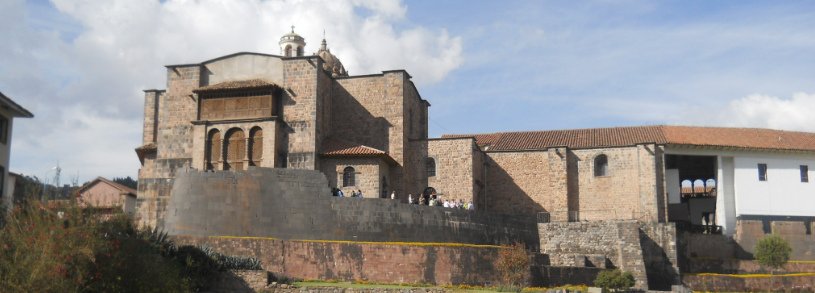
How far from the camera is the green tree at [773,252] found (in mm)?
35375

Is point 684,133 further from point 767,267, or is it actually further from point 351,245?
point 351,245

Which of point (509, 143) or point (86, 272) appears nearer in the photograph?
point (86, 272)

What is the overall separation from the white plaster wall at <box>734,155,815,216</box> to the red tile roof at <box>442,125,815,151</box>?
3.02 ft

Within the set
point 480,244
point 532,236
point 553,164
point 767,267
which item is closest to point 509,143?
point 553,164

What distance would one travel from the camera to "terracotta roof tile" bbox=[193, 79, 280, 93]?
34.4 meters

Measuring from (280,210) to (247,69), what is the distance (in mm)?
9392

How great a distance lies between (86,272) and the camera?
1883 cm

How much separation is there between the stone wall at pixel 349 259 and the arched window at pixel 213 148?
24.7 ft

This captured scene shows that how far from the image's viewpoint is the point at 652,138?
40062 millimetres

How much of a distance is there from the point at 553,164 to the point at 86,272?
25.2m

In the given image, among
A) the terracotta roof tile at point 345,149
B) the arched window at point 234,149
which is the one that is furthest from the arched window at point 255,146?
the terracotta roof tile at point 345,149

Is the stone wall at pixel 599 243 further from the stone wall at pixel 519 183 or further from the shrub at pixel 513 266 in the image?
the shrub at pixel 513 266

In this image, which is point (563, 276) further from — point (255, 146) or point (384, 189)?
point (255, 146)

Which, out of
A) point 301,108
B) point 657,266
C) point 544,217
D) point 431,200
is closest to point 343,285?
point 431,200
